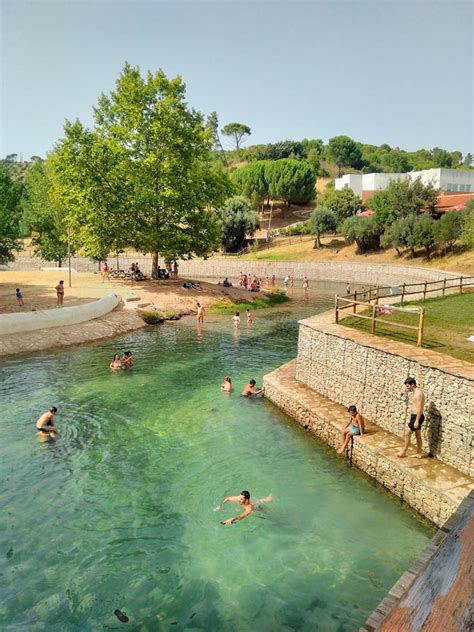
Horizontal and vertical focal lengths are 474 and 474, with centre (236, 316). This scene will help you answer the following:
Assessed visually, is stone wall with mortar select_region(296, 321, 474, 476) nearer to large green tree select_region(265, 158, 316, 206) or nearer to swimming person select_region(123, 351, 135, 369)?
swimming person select_region(123, 351, 135, 369)

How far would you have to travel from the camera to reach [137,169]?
40.9 m

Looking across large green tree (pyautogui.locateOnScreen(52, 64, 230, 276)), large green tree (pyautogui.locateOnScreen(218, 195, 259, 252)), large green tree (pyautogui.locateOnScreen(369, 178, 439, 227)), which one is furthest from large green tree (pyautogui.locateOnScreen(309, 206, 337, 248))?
large green tree (pyautogui.locateOnScreen(52, 64, 230, 276))

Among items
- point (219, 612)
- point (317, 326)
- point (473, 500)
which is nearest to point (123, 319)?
point (317, 326)

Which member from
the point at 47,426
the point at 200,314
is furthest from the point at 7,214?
the point at 47,426

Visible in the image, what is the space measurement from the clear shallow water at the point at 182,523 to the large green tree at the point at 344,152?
12915 centimetres

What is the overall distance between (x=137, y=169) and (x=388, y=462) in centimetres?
3506

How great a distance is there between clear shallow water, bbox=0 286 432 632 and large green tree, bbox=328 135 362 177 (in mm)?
129150

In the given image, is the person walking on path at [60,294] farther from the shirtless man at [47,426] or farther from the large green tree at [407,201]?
the large green tree at [407,201]

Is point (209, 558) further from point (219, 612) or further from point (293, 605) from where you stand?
point (293, 605)

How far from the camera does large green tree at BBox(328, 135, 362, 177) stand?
444 ft

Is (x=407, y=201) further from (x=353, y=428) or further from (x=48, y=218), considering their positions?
(x=353, y=428)

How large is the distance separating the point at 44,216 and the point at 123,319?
35.7m

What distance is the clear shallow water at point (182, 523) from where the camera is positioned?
897 centimetres

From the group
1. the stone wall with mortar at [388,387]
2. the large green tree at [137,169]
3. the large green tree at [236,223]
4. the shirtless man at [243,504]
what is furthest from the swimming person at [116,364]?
the large green tree at [236,223]
